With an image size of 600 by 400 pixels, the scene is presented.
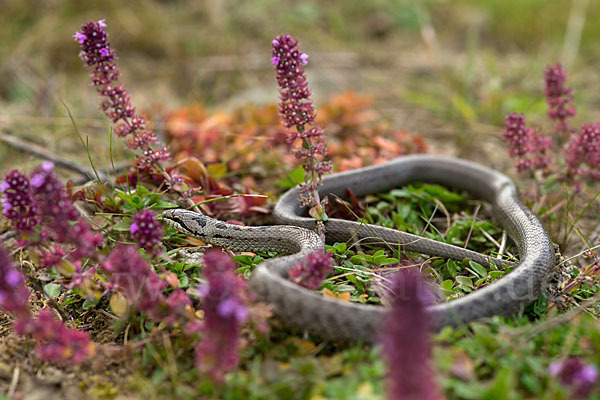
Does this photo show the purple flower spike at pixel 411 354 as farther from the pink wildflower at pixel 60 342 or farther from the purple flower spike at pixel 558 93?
the purple flower spike at pixel 558 93

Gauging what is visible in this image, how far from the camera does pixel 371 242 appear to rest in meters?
5.24

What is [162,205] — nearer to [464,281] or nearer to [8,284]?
[8,284]

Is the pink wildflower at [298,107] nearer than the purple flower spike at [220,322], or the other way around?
the purple flower spike at [220,322]

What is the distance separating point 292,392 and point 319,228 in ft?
6.43

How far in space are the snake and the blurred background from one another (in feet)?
5.12

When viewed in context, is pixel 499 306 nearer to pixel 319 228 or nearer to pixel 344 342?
pixel 344 342

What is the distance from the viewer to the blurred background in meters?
8.46

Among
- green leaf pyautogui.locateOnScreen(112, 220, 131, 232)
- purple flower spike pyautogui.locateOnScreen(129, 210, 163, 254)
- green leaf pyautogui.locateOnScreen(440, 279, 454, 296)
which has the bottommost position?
green leaf pyautogui.locateOnScreen(440, 279, 454, 296)

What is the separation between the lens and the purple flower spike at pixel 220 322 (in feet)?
10.00

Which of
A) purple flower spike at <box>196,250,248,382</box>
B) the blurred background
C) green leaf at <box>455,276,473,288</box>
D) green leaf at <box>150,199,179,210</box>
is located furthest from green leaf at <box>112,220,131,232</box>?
green leaf at <box>455,276,473,288</box>

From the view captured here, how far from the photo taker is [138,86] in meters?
10.5

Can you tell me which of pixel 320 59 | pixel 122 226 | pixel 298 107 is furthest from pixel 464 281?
pixel 320 59

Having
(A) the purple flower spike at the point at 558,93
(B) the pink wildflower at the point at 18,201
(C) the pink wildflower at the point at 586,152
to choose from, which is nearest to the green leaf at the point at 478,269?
(C) the pink wildflower at the point at 586,152

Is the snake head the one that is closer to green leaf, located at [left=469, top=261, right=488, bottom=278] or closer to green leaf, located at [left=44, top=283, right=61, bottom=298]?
green leaf, located at [left=44, top=283, right=61, bottom=298]
